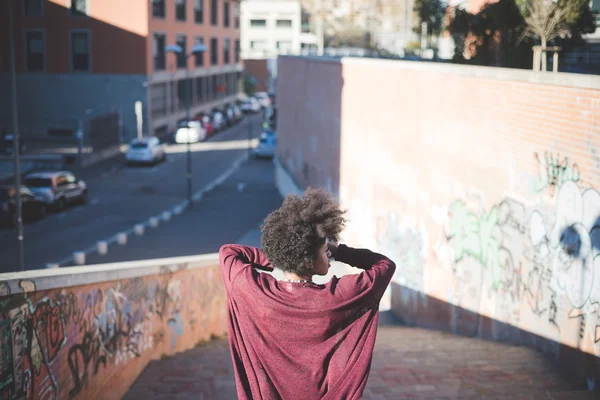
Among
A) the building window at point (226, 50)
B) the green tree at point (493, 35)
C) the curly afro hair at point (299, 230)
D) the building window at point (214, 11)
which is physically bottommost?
the curly afro hair at point (299, 230)

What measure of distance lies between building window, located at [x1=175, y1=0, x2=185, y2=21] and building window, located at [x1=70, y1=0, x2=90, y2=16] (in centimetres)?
853

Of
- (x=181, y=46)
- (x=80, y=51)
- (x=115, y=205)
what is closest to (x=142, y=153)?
(x=115, y=205)

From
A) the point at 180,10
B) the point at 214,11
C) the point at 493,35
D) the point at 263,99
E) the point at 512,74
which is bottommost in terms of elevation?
the point at 263,99

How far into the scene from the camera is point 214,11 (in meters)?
61.5

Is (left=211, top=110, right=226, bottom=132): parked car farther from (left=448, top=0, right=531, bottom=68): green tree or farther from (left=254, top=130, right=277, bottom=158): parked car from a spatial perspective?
(left=448, top=0, right=531, bottom=68): green tree

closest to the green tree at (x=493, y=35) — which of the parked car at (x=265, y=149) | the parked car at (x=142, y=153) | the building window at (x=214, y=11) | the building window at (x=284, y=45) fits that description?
the parked car at (x=142, y=153)

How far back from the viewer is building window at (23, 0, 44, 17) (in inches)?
1735

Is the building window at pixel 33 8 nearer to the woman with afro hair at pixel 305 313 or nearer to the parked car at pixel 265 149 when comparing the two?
the parked car at pixel 265 149

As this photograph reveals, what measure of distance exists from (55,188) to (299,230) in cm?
2468

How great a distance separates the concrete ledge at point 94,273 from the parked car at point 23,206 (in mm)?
15584

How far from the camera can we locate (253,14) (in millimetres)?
93062

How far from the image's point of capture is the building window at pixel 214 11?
199ft

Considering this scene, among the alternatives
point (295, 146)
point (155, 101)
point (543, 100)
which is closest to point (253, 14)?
point (155, 101)

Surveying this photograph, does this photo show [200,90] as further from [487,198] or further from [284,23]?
[487,198]
